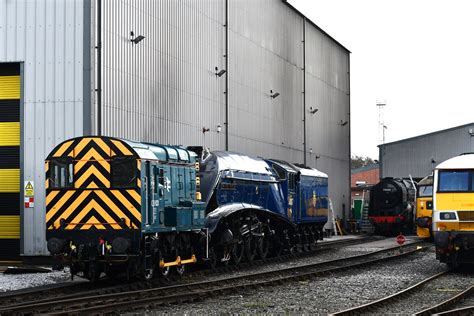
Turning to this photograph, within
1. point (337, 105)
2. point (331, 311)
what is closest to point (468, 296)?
point (331, 311)

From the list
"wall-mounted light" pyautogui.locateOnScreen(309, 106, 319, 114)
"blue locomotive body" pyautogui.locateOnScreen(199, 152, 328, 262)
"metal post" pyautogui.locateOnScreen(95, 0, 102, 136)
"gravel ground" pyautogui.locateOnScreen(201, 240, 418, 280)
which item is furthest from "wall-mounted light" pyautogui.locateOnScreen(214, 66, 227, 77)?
"wall-mounted light" pyautogui.locateOnScreen(309, 106, 319, 114)

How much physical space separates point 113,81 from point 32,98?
2.46 metres

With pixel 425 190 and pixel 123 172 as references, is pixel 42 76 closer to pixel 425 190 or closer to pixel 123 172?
pixel 123 172

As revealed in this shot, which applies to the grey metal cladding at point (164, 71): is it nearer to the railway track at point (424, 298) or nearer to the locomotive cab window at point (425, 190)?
the railway track at point (424, 298)

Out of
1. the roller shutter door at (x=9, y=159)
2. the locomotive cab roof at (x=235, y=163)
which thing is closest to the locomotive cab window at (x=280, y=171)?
the locomotive cab roof at (x=235, y=163)

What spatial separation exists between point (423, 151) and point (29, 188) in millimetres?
44178

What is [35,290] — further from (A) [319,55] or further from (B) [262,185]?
(A) [319,55]

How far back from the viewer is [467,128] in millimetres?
60156

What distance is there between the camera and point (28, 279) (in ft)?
61.3

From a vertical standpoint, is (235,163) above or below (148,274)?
above

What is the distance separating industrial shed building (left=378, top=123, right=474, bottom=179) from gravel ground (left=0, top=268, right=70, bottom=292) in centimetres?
4520

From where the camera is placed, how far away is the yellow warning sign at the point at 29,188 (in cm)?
2342

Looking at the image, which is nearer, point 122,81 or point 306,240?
point 122,81

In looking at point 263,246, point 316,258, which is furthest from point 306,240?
point 263,246
